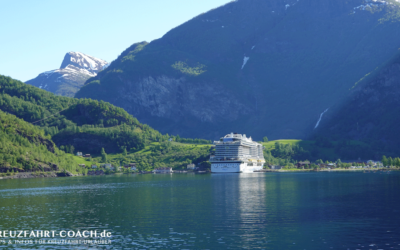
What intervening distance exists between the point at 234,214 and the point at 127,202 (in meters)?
29.0

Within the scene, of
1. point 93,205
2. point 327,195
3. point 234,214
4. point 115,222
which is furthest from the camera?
point 327,195

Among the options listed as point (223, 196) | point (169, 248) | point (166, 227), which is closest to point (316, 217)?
point (166, 227)

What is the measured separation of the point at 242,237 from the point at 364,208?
31.3 m

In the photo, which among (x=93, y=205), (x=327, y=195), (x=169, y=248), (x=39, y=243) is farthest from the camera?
(x=327, y=195)

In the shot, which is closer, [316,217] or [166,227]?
[166,227]

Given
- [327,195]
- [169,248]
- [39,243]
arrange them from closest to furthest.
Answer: [169,248] < [39,243] < [327,195]

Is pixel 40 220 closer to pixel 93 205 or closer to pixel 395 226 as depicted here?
pixel 93 205

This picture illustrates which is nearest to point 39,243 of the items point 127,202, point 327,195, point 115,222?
point 115,222

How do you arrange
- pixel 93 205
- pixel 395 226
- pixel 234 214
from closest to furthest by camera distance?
pixel 395 226
pixel 234 214
pixel 93 205

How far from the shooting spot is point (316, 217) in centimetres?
6850

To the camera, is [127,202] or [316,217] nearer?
[316,217]

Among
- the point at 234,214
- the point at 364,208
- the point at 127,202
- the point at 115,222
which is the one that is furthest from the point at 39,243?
the point at 364,208

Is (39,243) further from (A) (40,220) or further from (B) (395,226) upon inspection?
(B) (395,226)

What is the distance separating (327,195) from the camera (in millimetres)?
99625
